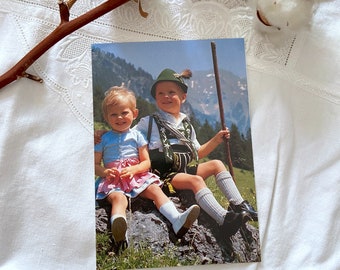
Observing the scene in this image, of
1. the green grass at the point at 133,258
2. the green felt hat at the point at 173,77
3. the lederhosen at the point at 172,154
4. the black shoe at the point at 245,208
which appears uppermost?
the green felt hat at the point at 173,77

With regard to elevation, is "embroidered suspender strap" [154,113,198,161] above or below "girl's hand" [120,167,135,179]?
above

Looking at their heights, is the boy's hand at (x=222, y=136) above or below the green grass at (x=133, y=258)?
above

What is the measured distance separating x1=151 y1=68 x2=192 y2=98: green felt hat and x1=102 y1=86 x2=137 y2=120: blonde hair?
0.03 metres

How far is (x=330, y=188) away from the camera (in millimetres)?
621

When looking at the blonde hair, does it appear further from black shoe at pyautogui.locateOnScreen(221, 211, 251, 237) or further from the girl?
black shoe at pyautogui.locateOnScreen(221, 211, 251, 237)

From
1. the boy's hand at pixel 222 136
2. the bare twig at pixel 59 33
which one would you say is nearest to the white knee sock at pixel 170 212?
the boy's hand at pixel 222 136

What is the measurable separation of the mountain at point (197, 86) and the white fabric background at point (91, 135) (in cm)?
1

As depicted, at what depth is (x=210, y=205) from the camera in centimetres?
62

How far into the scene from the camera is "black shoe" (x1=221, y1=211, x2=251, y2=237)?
0.61m

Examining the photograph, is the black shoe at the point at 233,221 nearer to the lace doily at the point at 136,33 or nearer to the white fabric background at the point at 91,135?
the white fabric background at the point at 91,135

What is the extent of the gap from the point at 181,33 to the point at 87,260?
12.5 inches

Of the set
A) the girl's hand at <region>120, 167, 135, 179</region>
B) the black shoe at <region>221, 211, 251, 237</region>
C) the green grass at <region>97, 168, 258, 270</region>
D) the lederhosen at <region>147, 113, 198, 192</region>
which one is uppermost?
the lederhosen at <region>147, 113, 198, 192</region>

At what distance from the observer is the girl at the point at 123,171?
0.61m

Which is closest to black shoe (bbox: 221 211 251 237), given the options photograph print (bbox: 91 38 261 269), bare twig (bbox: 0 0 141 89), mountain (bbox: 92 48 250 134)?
photograph print (bbox: 91 38 261 269)
